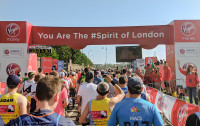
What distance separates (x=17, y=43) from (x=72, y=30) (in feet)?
11.7

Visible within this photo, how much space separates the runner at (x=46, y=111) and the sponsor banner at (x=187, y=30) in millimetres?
11816

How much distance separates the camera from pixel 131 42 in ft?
43.6

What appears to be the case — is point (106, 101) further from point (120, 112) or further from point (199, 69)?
point (199, 69)

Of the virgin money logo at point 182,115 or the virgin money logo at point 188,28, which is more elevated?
the virgin money logo at point 188,28

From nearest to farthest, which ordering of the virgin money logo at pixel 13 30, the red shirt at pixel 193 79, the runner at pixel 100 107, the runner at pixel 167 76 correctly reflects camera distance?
the runner at pixel 100 107, the red shirt at pixel 193 79, the runner at pixel 167 76, the virgin money logo at pixel 13 30

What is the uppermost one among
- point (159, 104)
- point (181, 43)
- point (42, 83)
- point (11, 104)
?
point (181, 43)

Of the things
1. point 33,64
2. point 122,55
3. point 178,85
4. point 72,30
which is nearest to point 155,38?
point 178,85

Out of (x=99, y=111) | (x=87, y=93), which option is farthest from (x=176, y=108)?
(x=99, y=111)

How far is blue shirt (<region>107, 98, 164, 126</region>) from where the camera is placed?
2.70 metres

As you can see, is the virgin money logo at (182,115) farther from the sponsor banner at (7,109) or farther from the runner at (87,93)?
the sponsor banner at (7,109)

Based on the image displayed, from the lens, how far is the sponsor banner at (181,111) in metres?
4.80

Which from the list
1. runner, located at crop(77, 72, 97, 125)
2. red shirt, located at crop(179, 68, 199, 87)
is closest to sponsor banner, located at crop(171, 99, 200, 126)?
runner, located at crop(77, 72, 97, 125)

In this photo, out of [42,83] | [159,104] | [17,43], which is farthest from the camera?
[17,43]

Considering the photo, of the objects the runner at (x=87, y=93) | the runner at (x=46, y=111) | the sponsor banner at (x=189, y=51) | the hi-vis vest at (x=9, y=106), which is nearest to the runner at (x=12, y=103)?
the hi-vis vest at (x=9, y=106)
